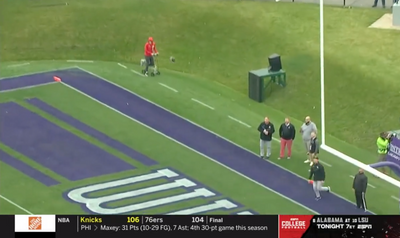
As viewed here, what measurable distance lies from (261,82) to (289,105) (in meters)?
1.15

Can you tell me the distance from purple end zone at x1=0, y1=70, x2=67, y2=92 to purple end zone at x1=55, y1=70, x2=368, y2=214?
552 mm

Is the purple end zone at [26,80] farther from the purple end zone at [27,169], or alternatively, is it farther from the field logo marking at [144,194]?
the field logo marking at [144,194]

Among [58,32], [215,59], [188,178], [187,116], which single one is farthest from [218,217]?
[58,32]

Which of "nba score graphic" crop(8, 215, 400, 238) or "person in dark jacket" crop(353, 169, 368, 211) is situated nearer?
"nba score graphic" crop(8, 215, 400, 238)

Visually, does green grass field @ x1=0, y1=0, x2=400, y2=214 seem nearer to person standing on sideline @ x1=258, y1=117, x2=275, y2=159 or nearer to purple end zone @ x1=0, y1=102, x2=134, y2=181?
purple end zone @ x1=0, y1=102, x2=134, y2=181

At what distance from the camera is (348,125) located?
109ft

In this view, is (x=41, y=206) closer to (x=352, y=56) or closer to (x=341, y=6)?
(x=352, y=56)

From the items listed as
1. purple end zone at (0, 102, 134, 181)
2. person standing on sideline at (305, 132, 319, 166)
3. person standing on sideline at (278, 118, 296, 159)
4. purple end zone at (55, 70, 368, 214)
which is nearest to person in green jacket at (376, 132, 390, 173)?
person standing on sideline at (305, 132, 319, 166)

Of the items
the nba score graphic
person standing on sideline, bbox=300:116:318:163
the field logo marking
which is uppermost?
person standing on sideline, bbox=300:116:318:163

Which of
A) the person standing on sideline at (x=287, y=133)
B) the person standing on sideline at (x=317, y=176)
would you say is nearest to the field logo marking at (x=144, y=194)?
the person standing on sideline at (x=317, y=176)

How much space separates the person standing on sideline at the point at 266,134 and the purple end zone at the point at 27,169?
574 cm

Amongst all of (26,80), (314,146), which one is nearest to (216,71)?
(26,80)

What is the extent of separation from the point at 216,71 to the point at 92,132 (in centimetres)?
669

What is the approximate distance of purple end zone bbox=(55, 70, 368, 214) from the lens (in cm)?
2866
